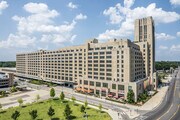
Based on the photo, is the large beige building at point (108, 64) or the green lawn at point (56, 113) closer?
the green lawn at point (56, 113)

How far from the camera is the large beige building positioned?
114356 mm

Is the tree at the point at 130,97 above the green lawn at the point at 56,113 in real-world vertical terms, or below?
above

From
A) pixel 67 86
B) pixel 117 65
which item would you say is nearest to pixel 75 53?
pixel 67 86

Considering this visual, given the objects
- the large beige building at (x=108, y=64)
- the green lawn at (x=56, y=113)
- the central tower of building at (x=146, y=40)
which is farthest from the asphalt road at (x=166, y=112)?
the central tower of building at (x=146, y=40)

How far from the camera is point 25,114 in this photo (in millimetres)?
84438

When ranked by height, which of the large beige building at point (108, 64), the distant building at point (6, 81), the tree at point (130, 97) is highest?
the large beige building at point (108, 64)

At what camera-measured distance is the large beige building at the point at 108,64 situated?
375ft

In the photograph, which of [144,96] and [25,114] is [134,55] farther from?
[25,114]

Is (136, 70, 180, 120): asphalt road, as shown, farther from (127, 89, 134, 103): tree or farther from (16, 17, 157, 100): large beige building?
(16, 17, 157, 100): large beige building

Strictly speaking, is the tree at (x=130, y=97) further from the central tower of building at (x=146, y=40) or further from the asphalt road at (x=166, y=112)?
the central tower of building at (x=146, y=40)

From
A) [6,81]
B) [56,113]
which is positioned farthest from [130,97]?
[6,81]

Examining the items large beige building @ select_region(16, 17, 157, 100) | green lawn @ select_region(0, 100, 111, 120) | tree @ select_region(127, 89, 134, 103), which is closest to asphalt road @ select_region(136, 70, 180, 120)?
tree @ select_region(127, 89, 134, 103)

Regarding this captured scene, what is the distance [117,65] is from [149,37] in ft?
166

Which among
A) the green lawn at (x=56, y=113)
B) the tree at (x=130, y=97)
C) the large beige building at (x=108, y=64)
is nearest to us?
the green lawn at (x=56, y=113)
